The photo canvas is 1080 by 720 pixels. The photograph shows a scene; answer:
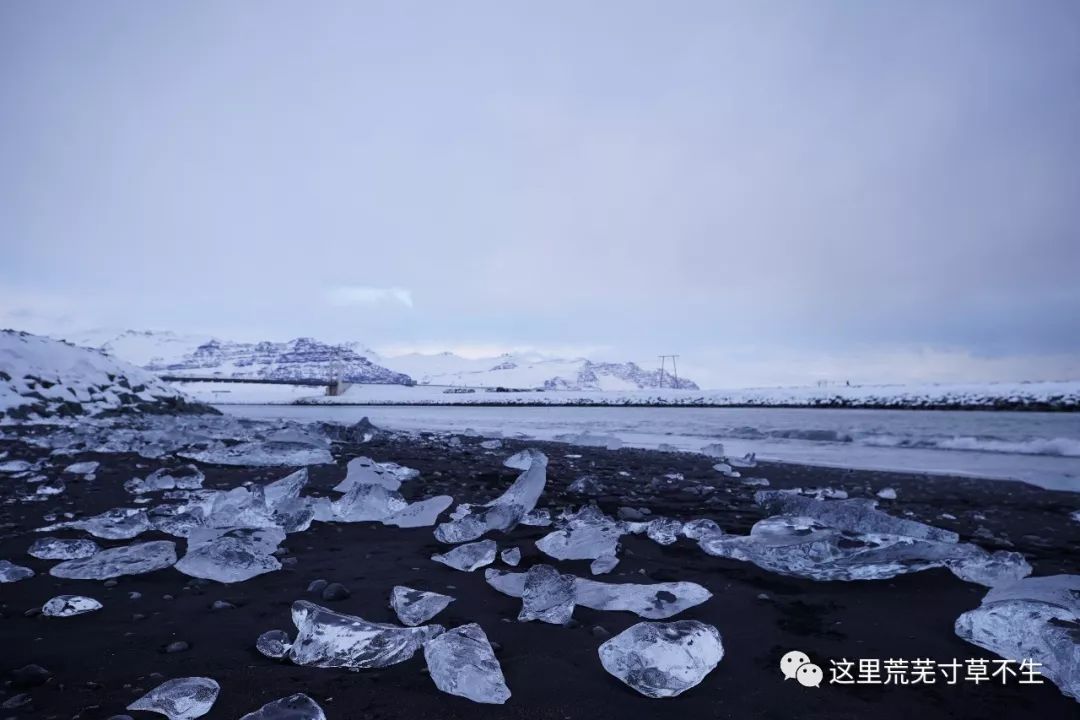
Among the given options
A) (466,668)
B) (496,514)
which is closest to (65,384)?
(496,514)

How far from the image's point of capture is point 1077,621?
1698mm

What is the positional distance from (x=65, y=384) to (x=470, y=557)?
45.3ft

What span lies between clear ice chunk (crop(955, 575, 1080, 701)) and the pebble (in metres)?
2.40

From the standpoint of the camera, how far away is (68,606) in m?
1.96

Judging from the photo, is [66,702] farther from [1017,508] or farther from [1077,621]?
[1017,508]

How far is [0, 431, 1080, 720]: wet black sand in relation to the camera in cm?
145

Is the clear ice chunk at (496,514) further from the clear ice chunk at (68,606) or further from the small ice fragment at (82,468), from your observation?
the small ice fragment at (82,468)

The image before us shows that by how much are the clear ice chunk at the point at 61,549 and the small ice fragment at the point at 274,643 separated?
5.07ft

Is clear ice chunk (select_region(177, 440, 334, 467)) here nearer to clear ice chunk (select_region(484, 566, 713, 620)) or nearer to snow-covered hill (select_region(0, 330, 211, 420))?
clear ice chunk (select_region(484, 566, 713, 620))

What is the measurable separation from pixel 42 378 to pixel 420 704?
14572mm

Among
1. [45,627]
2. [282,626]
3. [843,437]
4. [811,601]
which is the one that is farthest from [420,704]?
[843,437]

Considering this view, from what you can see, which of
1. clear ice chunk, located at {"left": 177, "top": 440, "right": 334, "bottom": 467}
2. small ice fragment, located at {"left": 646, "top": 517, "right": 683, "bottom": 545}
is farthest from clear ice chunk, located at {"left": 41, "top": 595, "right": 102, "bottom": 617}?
clear ice chunk, located at {"left": 177, "top": 440, "right": 334, "bottom": 467}

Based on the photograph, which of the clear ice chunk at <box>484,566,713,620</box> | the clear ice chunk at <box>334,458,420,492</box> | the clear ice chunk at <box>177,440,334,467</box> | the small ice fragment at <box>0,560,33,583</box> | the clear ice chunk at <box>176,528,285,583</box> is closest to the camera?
the clear ice chunk at <box>484,566,713,620</box>

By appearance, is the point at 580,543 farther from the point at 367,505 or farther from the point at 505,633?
the point at 367,505
